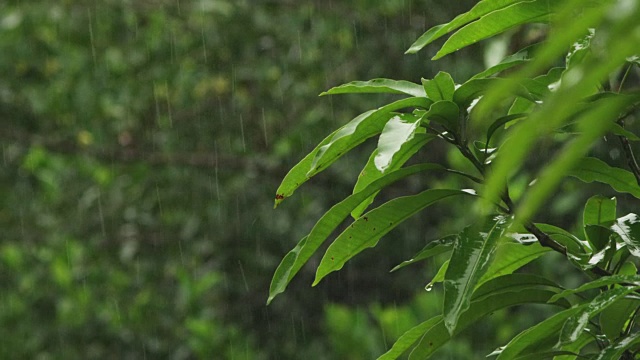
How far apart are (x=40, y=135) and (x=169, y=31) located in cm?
72

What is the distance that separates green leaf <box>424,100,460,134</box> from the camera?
868 mm

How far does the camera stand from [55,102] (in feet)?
14.1

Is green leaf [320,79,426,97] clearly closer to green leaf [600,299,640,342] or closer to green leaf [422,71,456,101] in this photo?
green leaf [422,71,456,101]

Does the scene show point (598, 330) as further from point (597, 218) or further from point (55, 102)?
point (55, 102)

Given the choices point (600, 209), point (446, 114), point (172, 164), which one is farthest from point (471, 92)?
point (172, 164)

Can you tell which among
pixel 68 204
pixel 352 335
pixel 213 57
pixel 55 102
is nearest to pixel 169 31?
pixel 213 57

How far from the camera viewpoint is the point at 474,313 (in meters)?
0.94

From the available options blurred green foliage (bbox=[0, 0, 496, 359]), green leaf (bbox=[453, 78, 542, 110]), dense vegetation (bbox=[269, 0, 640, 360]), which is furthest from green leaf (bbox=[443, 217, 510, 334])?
blurred green foliage (bbox=[0, 0, 496, 359])

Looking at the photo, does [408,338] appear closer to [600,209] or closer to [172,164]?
[600,209]

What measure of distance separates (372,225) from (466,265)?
13 cm

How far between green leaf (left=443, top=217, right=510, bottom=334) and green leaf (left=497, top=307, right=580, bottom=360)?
0.23ft

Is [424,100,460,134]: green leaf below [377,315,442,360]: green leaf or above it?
above

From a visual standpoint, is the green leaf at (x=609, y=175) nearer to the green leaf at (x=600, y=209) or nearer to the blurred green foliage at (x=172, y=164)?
the green leaf at (x=600, y=209)

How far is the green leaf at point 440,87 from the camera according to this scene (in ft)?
2.93
